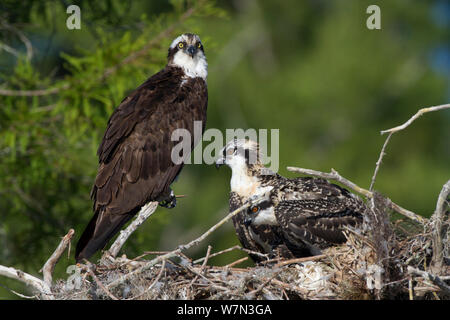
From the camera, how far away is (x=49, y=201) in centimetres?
909

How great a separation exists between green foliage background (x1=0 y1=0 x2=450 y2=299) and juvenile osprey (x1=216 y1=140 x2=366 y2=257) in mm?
2130

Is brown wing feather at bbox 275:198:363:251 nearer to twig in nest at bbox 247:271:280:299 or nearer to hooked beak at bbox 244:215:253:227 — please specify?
hooked beak at bbox 244:215:253:227

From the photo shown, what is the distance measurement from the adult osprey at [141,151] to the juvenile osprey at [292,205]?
24.0 inches

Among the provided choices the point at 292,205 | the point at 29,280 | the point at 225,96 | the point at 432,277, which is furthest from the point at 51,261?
the point at 225,96

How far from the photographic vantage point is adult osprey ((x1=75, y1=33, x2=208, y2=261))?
5.85m

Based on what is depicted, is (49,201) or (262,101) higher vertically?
(262,101)

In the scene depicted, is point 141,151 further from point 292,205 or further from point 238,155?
point 292,205

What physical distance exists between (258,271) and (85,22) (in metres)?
5.27

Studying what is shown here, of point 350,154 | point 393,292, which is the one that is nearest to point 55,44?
point 350,154

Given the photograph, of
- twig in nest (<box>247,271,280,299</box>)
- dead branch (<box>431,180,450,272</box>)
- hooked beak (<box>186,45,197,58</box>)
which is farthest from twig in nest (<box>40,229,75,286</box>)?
dead branch (<box>431,180,450,272</box>)

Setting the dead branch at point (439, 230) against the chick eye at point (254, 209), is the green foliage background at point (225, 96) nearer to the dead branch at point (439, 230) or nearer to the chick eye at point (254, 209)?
the chick eye at point (254, 209)

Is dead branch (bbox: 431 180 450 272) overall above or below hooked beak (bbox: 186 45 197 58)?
below

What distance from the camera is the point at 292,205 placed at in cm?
602

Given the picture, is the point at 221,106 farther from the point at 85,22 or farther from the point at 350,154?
the point at 85,22
